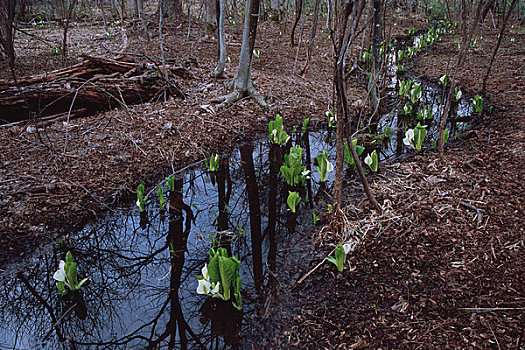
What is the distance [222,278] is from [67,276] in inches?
40.7

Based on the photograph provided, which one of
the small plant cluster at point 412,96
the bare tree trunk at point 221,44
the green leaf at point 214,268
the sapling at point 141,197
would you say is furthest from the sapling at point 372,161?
the bare tree trunk at point 221,44

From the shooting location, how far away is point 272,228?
302 cm

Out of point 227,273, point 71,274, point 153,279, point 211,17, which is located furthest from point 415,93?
point 211,17

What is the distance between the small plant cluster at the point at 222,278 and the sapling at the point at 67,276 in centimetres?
84

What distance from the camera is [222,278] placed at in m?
2.13

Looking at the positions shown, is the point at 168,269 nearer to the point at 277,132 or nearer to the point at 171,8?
the point at 277,132

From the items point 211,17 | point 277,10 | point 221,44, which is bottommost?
point 221,44

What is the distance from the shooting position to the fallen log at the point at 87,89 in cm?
426

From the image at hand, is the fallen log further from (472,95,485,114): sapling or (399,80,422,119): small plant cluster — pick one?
(472,95,485,114): sapling

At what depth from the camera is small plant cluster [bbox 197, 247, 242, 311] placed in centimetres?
208

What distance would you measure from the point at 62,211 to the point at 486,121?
16.4 feet

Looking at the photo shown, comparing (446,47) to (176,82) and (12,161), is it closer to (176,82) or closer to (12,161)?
(176,82)

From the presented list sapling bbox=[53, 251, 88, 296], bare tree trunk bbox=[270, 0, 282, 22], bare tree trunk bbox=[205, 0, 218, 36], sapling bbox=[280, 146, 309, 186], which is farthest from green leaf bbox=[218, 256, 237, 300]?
bare tree trunk bbox=[270, 0, 282, 22]

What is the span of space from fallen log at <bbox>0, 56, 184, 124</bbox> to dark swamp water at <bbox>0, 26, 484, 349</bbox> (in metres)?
1.72
